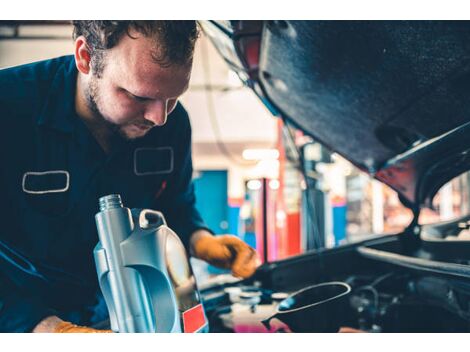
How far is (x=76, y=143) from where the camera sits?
94 centimetres

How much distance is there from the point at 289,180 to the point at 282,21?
2055mm

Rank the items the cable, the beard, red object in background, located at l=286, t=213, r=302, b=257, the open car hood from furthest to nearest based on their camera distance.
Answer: red object in background, located at l=286, t=213, r=302, b=257
the cable
the beard
the open car hood

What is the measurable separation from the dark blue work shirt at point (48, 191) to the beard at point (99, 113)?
3cm

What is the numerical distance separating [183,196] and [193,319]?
334 millimetres

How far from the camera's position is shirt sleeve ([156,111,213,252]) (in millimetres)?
1059

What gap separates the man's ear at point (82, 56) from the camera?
913mm

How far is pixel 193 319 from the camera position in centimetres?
85

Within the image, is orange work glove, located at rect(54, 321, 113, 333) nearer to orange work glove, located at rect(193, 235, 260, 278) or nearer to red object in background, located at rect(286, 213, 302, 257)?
orange work glove, located at rect(193, 235, 260, 278)

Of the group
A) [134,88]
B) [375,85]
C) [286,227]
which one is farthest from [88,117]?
[286,227]

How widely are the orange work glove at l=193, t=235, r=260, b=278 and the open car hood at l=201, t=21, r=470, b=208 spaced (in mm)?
398

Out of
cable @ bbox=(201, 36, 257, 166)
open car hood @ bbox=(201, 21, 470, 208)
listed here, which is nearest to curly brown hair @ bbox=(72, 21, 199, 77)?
open car hood @ bbox=(201, 21, 470, 208)

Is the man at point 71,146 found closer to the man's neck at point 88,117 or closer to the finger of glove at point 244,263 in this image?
the man's neck at point 88,117
